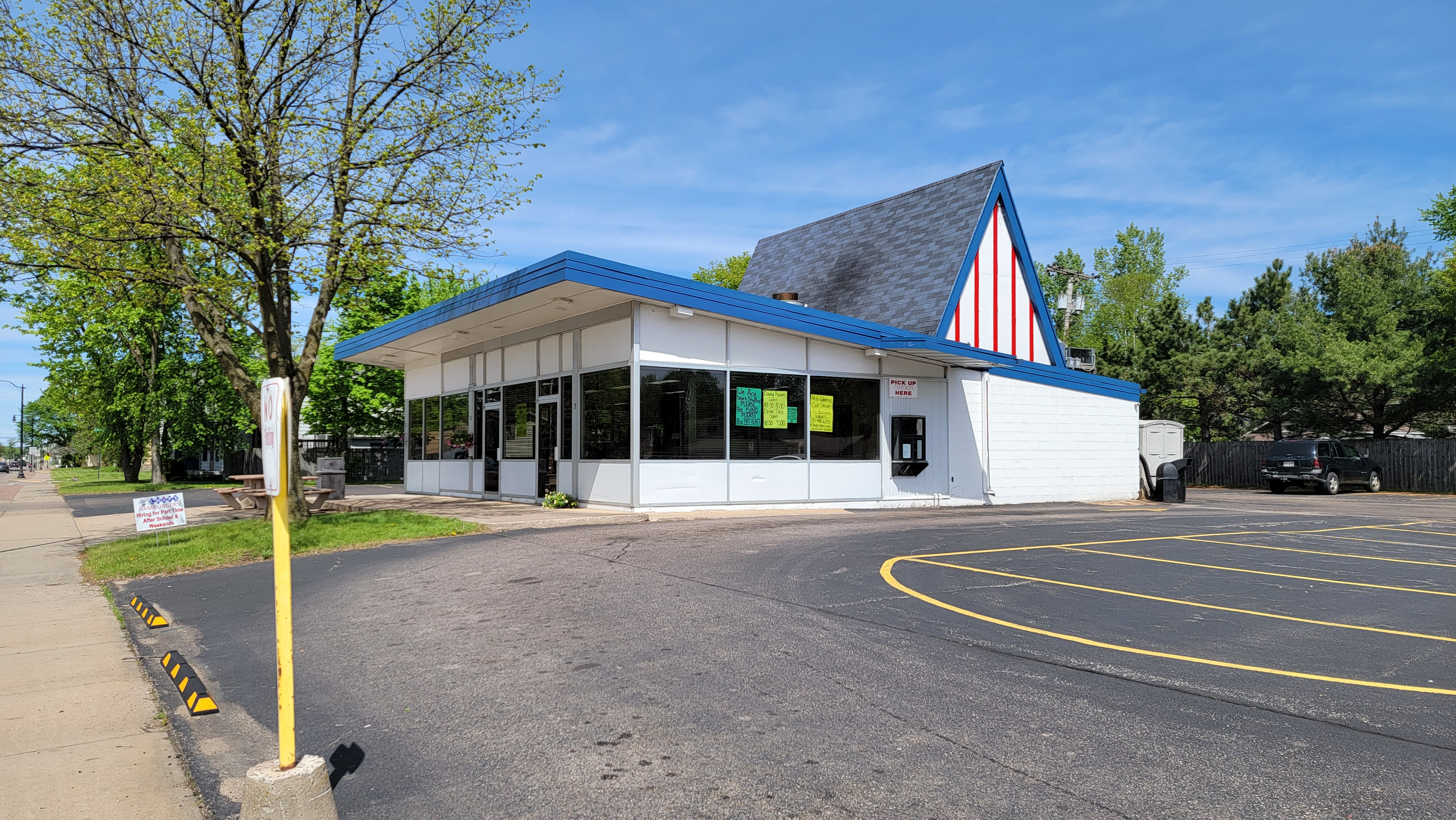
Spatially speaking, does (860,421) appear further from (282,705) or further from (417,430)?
(282,705)

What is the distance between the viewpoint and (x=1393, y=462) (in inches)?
1262

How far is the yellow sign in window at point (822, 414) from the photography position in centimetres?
1842

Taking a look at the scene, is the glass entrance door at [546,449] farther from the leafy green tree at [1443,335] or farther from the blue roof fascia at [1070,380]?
the leafy green tree at [1443,335]

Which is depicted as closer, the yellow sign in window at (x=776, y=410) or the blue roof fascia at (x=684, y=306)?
the blue roof fascia at (x=684, y=306)

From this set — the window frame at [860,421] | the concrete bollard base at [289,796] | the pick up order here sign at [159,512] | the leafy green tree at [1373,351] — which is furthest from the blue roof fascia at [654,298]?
the leafy green tree at [1373,351]

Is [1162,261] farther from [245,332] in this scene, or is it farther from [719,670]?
[719,670]

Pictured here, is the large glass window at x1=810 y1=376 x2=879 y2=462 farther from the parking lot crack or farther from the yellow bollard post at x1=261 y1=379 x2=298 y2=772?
the yellow bollard post at x1=261 y1=379 x2=298 y2=772

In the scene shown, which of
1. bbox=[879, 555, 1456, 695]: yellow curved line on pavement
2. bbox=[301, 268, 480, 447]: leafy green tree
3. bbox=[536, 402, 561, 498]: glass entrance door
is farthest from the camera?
bbox=[301, 268, 480, 447]: leafy green tree

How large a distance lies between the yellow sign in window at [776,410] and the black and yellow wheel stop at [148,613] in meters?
11.2

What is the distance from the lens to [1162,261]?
205 ft

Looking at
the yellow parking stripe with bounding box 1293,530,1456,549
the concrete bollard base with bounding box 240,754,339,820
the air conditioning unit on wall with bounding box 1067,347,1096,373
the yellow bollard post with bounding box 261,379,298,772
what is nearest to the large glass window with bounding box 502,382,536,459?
the yellow parking stripe with bounding box 1293,530,1456,549

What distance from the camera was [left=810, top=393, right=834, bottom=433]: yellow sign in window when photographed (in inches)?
725

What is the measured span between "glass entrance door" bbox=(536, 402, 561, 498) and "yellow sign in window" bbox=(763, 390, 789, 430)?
4.54 metres

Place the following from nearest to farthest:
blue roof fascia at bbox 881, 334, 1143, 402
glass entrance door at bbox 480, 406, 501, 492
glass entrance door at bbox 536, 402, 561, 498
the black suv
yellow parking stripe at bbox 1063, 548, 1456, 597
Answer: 1. yellow parking stripe at bbox 1063, 548, 1456, 597
2. blue roof fascia at bbox 881, 334, 1143, 402
3. glass entrance door at bbox 536, 402, 561, 498
4. glass entrance door at bbox 480, 406, 501, 492
5. the black suv
